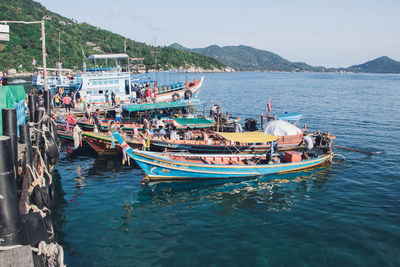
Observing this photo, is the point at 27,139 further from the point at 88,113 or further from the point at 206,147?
the point at 88,113

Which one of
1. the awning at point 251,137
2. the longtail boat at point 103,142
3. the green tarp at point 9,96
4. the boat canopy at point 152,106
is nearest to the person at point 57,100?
the boat canopy at point 152,106

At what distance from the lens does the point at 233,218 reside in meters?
14.4

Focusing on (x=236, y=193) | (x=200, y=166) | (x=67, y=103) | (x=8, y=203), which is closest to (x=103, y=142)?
(x=200, y=166)

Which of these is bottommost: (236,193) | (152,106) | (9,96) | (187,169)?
(236,193)

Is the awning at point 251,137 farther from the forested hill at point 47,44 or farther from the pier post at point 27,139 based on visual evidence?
the forested hill at point 47,44

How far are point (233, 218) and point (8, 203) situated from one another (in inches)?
415

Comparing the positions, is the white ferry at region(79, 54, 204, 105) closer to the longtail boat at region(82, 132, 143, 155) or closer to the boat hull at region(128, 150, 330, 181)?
the longtail boat at region(82, 132, 143, 155)

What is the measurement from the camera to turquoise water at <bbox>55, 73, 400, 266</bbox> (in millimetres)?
11391

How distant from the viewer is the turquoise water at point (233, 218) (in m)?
11.4

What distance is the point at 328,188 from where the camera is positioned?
61.1 ft

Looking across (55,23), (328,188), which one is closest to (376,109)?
(328,188)

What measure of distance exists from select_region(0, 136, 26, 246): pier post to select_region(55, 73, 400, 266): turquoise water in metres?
5.20

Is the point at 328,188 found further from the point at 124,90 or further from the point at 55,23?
the point at 55,23

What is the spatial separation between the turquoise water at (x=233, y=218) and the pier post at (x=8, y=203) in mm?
5201
